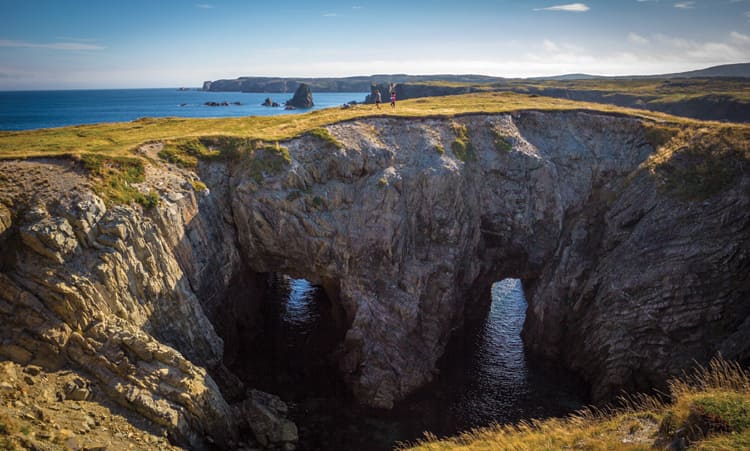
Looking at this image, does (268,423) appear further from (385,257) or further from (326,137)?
(326,137)

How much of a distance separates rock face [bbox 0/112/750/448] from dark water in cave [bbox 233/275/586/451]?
190 cm

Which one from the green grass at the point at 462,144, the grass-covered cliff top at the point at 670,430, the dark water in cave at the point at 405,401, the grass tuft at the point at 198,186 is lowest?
the dark water in cave at the point at 405,401

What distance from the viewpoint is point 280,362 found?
39.7 metres

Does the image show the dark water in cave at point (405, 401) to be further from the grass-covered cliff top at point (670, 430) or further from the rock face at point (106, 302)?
the grass-covered cliff top at point (670, 430)

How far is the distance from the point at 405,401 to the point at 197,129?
1383 inches

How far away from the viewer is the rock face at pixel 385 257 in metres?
24.9

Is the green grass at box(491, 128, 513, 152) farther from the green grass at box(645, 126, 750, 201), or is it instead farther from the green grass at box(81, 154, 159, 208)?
the green grass at box(81, 154, 159, 208)

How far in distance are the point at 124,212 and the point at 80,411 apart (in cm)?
1278

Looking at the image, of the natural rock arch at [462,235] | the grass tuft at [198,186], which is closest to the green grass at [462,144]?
the natural rock arch at [462,235]

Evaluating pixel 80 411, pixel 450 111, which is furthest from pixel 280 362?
pixel 450 111

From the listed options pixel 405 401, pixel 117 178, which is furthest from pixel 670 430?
pixel 117 178

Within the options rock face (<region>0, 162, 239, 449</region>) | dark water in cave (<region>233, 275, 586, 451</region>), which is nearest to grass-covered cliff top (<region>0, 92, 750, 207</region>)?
rock face (<region>0, 162, 239, 449</region>)

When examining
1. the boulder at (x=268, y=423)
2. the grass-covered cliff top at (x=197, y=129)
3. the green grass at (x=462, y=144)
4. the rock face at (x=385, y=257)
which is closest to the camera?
the rock face at (x=385, y=257)

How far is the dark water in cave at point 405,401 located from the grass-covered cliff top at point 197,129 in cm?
2068
